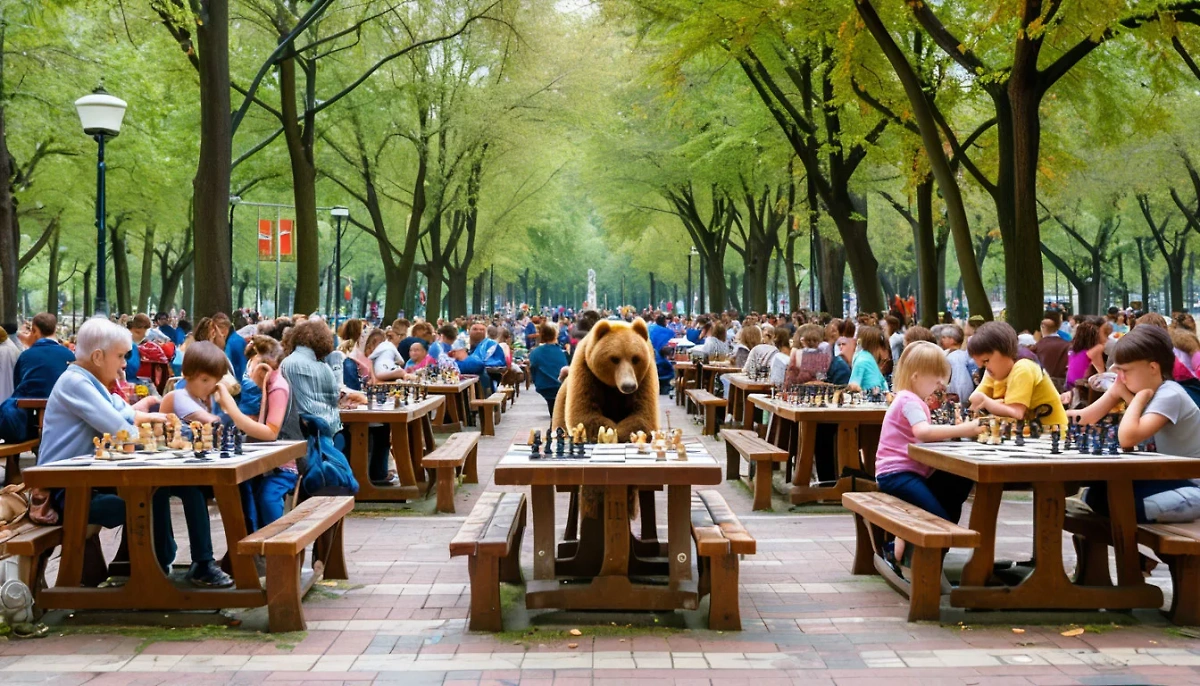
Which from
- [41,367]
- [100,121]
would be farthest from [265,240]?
[41,367]

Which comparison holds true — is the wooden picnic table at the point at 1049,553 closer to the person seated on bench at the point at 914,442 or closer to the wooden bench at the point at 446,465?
the person seated on bench at the point at 914,442

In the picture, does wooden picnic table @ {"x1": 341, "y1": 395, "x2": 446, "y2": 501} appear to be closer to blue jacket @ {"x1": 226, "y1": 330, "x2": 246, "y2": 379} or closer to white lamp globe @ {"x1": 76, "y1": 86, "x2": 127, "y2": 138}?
blue jacket @ {"x1": 226, "y1": 330, "x2": 246, "y2": 379}

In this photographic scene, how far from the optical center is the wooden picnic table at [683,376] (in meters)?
22.2

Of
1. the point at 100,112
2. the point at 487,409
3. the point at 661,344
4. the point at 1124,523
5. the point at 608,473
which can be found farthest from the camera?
the point at 661,344

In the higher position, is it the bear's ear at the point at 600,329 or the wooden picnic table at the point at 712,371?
the bear's ear at the point at 600,329

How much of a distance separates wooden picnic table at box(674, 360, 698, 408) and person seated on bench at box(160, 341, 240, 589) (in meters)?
15.0

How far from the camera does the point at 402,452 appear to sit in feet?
34.0

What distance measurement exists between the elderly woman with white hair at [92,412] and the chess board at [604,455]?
6.78 feet

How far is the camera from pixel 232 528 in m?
6.13

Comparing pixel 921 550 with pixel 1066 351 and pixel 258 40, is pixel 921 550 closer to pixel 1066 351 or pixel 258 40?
pixel 1066 351

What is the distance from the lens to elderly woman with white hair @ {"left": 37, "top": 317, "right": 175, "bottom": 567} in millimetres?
6129

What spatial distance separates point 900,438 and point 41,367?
29.5 feet

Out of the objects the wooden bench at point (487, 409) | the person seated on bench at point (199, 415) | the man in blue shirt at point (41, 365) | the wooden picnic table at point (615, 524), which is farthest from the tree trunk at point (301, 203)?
the wooden picnic table at point (615, 524)

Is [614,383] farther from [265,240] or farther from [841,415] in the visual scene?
[265,240]
